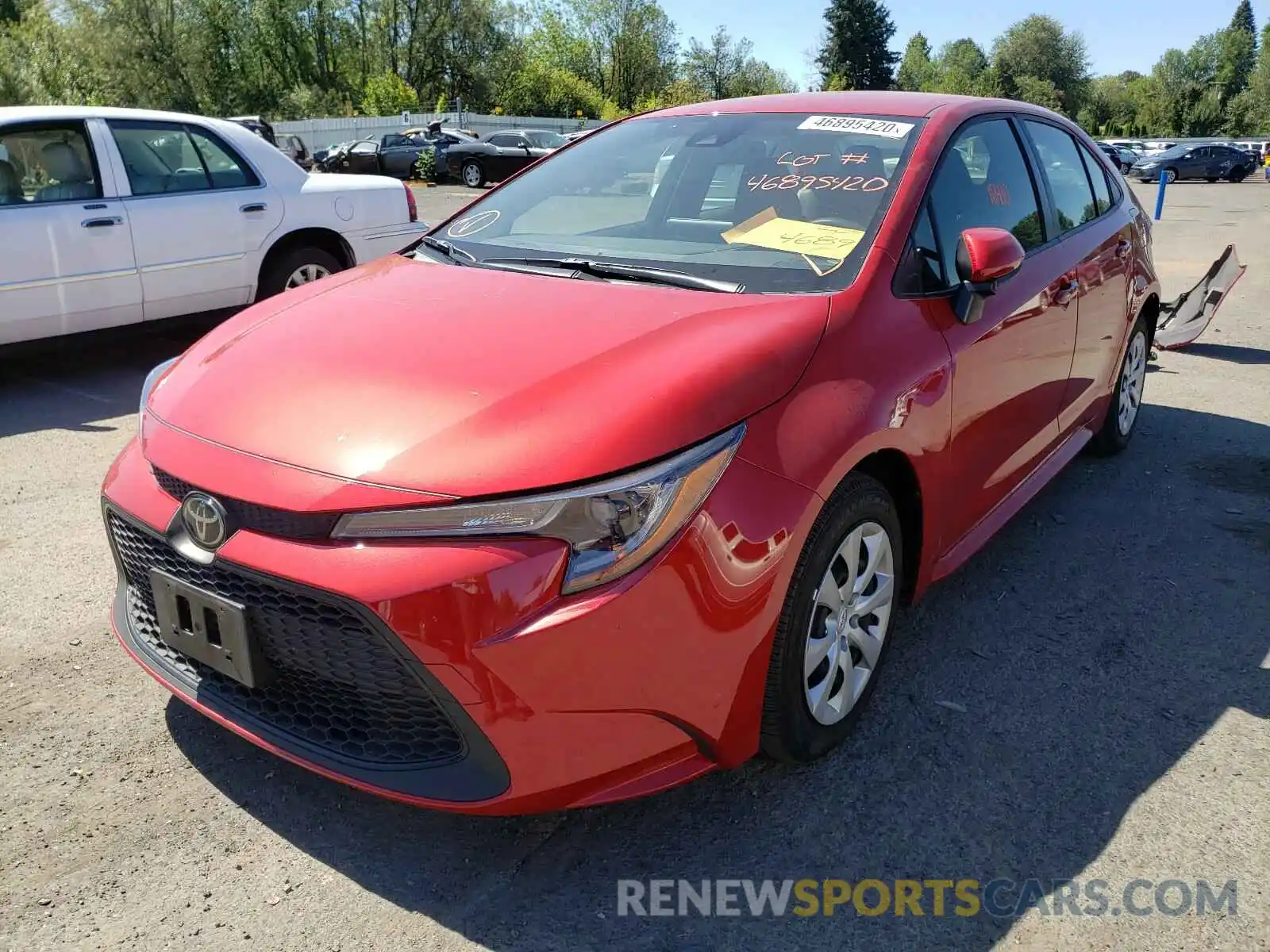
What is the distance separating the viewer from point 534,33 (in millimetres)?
61406

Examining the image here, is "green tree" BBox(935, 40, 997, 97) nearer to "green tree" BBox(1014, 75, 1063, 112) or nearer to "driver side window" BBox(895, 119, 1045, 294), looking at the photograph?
"green tree" BBox(1014, 75, 1063, 112)

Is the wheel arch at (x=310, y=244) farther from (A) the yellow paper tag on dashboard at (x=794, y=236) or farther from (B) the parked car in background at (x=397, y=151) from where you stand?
Answer: (B) the parked car in background at (x=397, y=151)

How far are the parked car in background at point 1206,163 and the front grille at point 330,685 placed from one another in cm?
3857

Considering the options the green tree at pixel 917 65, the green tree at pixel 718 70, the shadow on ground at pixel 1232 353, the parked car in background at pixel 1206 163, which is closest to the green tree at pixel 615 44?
the green tree at pixel 718 70

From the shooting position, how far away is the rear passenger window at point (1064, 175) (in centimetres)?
391

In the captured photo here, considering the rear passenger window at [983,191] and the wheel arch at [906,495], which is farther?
the rear passenger window at [983,191]

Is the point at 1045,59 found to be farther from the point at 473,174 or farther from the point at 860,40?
the point at 473,174

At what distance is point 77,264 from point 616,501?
16.8 ft

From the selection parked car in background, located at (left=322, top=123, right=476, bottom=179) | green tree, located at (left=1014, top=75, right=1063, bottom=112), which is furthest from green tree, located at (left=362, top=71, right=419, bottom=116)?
green tree, located at (left=1014, top=75, right=1063, bottom=112)

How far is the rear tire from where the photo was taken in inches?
265

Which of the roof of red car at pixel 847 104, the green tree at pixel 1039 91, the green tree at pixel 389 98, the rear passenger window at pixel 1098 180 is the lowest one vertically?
the rear passenger window at pixel 1098 180

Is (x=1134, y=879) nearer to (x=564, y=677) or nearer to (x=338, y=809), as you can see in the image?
(x=564, y=677)

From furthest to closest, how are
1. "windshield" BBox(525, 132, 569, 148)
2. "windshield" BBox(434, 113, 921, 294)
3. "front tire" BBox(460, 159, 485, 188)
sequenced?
"front tire" BBox(460, 159, 485, 188)
"windshield" BBox(525, 132, 569, 148)
"windshield" BBox(434, 113, 921, 294)

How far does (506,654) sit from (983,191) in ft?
7.68
